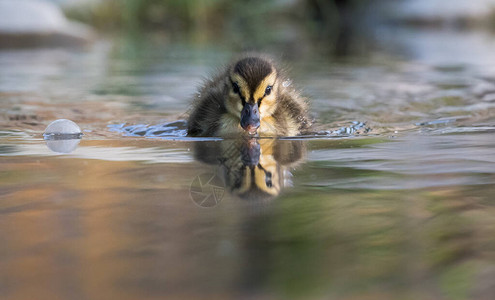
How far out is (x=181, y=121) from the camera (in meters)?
5.18

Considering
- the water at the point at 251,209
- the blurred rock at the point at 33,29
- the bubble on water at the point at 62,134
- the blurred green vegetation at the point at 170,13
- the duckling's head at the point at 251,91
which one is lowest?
the water at the point at 251,209

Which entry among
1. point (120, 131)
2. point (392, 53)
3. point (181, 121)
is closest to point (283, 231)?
point (120, 131)

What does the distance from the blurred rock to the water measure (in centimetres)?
775

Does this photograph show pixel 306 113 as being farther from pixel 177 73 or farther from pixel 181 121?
pixel 177 73

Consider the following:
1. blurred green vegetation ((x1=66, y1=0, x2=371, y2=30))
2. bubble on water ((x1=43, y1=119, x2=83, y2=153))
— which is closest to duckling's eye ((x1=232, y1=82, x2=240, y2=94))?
bubble on water ((x1=43, y1=119, x2=83, y2=153))

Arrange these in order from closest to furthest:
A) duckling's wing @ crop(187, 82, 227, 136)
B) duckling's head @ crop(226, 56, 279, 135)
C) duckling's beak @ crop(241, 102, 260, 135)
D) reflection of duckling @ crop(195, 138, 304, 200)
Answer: reflection of duckling @ crop(195, 138, 304, 200) < duckling's beak @ crop(241, 102, 260, 135) < duckling's head @ crop(226, 56, 279, 135) < duckling's wing @ crop(187, 82, 227, 136)

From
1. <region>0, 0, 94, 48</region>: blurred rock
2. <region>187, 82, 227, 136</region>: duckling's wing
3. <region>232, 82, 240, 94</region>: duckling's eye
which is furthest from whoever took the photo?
<region>0, 0, 94, 48</region>: blurred rock

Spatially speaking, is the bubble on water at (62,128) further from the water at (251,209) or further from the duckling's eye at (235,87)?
the duckling's eye at (235,87)

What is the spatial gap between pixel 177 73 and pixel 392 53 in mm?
3670

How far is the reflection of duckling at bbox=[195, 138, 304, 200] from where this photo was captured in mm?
2707

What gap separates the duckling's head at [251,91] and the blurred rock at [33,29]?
9.41 m

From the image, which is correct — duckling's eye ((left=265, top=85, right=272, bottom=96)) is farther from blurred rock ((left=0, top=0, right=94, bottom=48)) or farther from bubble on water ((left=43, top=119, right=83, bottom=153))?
blurred rock ((left=0, top=0, right=94, bottom=48))

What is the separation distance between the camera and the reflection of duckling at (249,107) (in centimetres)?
414

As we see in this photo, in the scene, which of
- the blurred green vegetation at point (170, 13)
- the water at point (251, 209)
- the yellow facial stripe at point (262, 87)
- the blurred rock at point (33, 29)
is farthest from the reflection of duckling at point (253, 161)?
the blurred green vegetation at point (170, 13)
